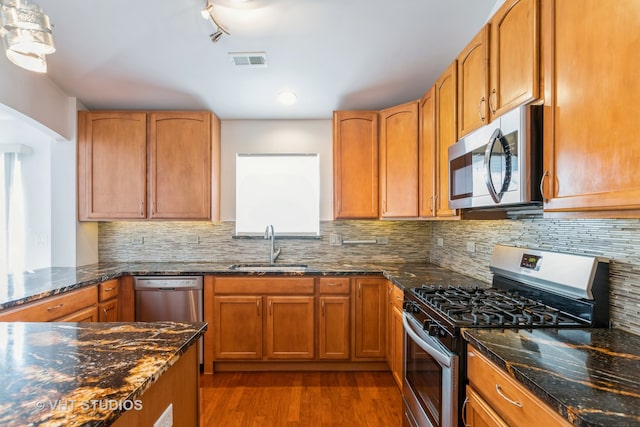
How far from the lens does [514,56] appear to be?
58.4 inches

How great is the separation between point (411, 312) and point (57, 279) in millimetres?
2506

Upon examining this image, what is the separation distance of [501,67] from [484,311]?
1.15 meters

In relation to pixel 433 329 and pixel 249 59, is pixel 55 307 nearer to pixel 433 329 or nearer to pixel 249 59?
pixel 249 59

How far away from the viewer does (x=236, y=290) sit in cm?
284

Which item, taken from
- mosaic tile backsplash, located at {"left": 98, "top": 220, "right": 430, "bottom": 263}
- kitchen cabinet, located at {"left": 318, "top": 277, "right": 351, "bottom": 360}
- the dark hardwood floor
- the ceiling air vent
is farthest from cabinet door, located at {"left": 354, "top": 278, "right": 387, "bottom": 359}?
the ceiling air vent

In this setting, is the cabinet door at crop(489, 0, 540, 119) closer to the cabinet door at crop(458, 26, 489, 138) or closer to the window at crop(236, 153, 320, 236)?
the cabinet door at crop(458, 26, 489, 138)

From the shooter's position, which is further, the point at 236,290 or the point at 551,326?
the point at 236,290

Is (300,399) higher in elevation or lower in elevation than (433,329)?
lower

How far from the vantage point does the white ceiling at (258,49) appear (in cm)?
214

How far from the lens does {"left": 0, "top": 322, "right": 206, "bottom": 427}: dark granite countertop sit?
706 mm

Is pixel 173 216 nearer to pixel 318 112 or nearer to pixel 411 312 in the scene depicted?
pixel 318 112

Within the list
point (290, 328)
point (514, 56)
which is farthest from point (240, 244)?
point (514, 56)

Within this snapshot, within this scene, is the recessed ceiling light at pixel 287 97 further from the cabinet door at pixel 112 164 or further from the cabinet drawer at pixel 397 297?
the cabinet drawer at pixel 397 297

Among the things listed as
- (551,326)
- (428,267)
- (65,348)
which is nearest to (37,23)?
(65,348)
